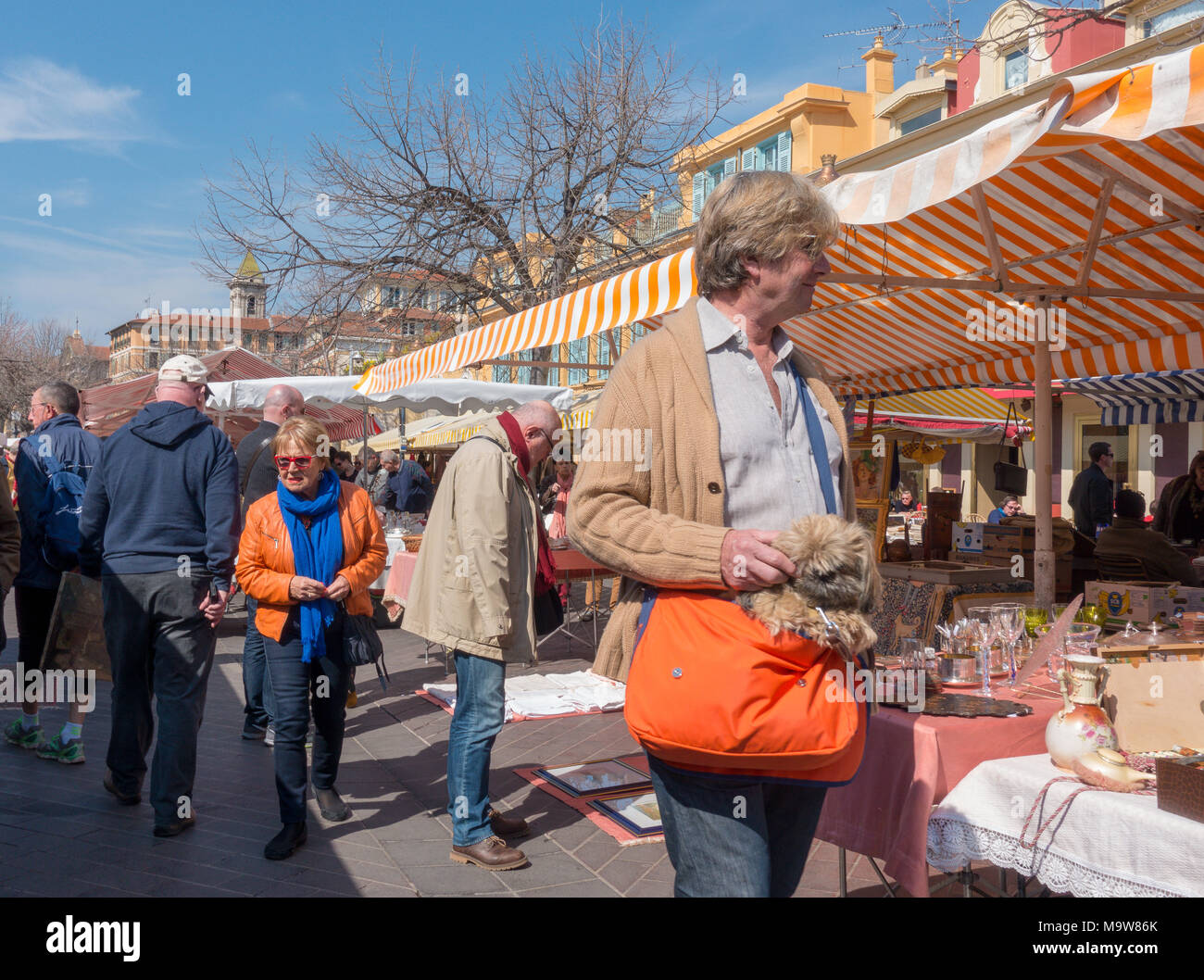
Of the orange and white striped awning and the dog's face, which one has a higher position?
the orange and white striped awning

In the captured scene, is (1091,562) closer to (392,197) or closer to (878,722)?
(878,722)

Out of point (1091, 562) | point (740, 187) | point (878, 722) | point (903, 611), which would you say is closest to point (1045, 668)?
point (878, 722)

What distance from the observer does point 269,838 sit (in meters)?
4.35

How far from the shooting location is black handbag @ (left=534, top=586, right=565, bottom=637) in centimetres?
443

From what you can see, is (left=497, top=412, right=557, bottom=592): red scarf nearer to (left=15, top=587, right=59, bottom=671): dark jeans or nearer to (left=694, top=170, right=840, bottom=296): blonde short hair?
(left=694, top=170, right=840, bottom=296): blonde short hair

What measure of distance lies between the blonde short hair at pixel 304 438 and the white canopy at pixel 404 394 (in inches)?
250

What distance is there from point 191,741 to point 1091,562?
19.9 ft

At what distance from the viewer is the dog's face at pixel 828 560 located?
1.63 meters

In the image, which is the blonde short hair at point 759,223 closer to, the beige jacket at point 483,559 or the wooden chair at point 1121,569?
the beige jacket at point 483,559

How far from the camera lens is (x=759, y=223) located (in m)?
1.82

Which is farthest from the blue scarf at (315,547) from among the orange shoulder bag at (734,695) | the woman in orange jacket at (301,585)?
the orange shoulder bag at (734,695)

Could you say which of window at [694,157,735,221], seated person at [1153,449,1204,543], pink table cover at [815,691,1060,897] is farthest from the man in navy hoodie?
window at [694,157,735,221]

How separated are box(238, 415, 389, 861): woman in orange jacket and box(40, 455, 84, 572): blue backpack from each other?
6.04ft

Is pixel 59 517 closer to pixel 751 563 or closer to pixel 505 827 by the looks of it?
pixel 505 827
